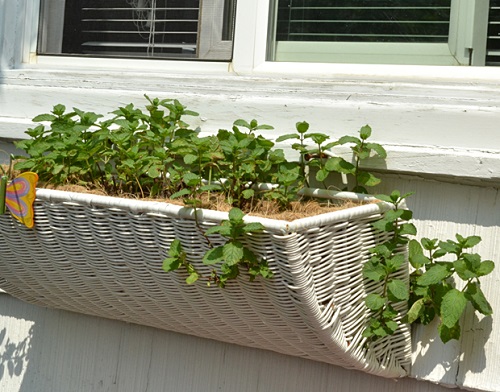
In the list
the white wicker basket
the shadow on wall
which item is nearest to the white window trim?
the white wicker basket

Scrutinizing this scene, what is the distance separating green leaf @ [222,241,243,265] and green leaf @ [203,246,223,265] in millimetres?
34

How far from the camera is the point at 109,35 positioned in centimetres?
264

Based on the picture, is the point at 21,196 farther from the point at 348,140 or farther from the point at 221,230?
the point at 348,140

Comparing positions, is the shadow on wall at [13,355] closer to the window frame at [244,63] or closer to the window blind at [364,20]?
the window frame at [244,63]

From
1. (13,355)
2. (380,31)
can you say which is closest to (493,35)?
(380,31)

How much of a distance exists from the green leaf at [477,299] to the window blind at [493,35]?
607mm

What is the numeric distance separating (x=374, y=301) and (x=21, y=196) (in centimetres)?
86

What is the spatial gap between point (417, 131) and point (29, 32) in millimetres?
1331

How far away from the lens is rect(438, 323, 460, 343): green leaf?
73.7 inches

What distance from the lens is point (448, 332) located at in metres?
1.87

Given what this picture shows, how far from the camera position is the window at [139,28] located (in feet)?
8.11

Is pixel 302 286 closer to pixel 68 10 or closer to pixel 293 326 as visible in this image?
pixel 293 326

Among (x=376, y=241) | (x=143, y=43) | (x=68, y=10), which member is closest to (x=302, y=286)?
(x=376, y=241)

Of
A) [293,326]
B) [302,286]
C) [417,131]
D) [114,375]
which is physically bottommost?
[114,375]
